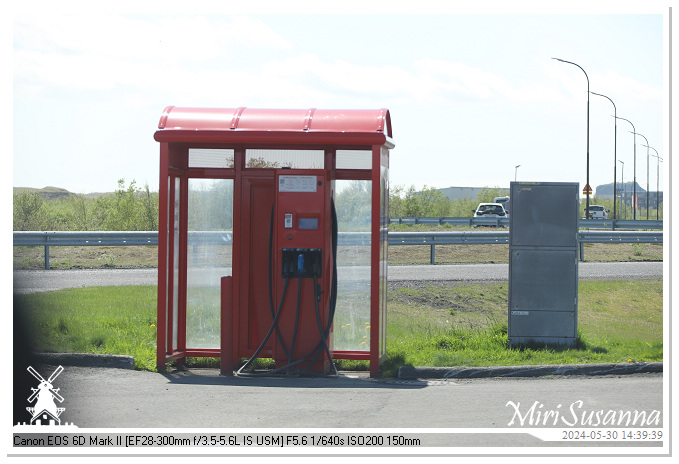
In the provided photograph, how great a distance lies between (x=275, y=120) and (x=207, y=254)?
5.99 feet

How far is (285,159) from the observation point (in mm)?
9398

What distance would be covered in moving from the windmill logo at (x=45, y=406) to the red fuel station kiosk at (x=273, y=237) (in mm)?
1703

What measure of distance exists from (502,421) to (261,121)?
4322 millimetres

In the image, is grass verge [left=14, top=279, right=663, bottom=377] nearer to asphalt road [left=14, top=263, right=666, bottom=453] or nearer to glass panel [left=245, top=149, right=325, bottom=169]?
asphalt road [left=14, top=263, right=666, bottom=453]

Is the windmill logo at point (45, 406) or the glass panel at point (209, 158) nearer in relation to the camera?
the windmill logo at point (45, 406)

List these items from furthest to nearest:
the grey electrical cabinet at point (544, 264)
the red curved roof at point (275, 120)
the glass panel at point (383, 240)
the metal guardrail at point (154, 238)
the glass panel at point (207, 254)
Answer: the metal guardrail at point (154, 238) → the grey electrical cabinet at point (544, 264) → the glass panel at point (207, 254) → the glass panel at point (383, 240) → the red curved roof at point (275, 120)

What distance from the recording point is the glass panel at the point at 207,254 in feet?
31.2

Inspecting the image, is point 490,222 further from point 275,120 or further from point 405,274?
point 275,120

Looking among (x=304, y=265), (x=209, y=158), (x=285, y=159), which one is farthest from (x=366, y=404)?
(x=209, y=158)

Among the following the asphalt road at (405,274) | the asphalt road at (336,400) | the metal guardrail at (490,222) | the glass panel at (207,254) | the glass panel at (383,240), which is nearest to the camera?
the asphalt road at (336,400)

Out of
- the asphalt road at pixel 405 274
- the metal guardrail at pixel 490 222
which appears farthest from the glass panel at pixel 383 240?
the metal guardrail at pixel 490 222

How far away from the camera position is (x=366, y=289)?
9.40m

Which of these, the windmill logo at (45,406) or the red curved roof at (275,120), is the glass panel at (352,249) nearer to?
the red curved roof at (275,120)

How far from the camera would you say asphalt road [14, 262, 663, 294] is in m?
16.3
